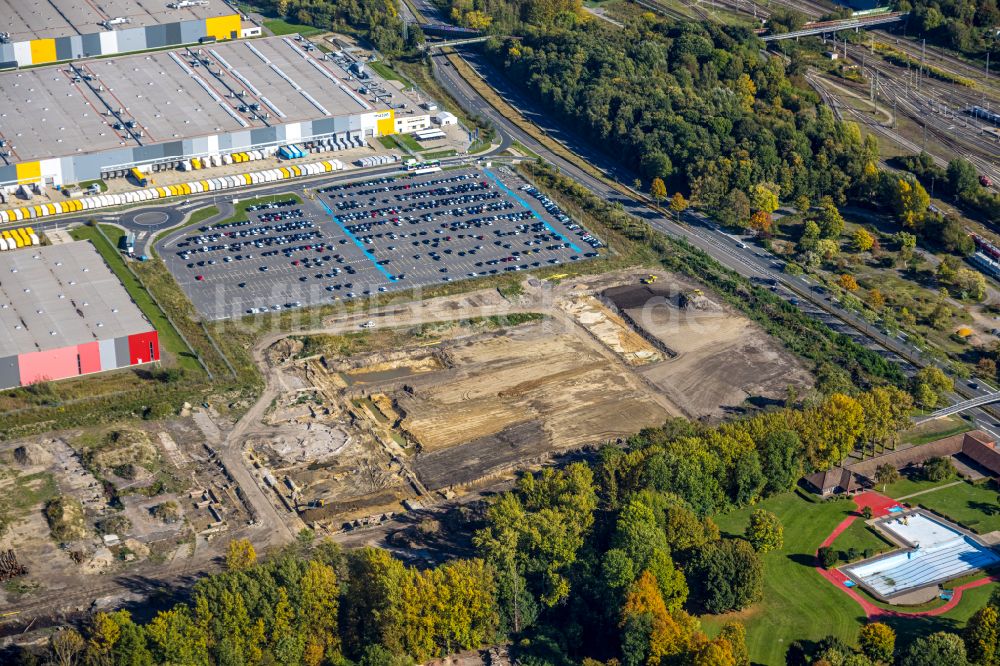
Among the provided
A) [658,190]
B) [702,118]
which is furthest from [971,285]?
[702,118]

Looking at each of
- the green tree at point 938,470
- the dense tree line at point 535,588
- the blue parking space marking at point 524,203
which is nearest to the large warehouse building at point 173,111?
the blue parking space marking at point 524,203

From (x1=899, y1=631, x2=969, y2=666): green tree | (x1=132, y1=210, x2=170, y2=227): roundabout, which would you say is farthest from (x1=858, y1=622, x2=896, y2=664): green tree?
(x1=132, y1=210, x2=170, y2=227): roundabout

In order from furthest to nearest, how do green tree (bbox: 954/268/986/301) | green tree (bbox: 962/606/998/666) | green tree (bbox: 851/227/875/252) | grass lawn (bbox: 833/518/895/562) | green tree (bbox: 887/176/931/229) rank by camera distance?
green tree (bbox: 887/176/931/229) < green tree (bbox: 851/227/875/252) < green tree (bbox: 954/268/986/301) < grass lawn (bbox: 833/518/895/562) < green tree (bbox: 962/606/998/666)

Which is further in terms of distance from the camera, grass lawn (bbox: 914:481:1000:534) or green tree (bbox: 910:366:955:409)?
green tree (bbox: 910:366:955:409)

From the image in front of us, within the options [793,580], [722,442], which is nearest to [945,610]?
[793,580]

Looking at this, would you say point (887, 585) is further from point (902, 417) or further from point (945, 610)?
point (902, 417)

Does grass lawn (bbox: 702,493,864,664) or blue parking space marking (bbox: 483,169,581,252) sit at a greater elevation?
blue parking space marking (bbox: 483,169,581,252)

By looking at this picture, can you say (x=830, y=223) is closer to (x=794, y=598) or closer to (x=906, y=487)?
(x=906, y=487)

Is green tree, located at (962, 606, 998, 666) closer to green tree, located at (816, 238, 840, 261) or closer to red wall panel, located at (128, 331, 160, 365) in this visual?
green tree, located at (816, 238, 840, 261)
